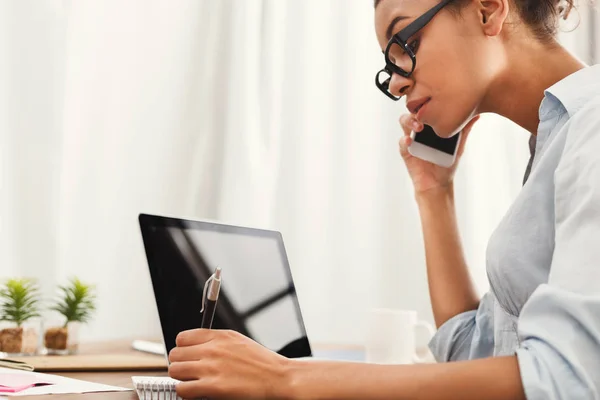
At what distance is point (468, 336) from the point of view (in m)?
1.18

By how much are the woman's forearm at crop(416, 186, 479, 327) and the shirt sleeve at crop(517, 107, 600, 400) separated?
625mm

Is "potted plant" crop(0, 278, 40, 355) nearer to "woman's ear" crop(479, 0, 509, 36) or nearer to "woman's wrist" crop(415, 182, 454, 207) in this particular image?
"woman's wrist" crop(415, 182, 454, 207)

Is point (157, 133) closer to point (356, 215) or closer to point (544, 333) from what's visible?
point (356, 215)

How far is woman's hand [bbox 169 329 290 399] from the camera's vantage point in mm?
651

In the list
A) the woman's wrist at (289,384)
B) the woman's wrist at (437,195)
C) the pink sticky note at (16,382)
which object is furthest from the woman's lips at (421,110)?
the pink sticky note at (16,382)

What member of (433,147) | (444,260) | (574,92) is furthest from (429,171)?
(574,92)

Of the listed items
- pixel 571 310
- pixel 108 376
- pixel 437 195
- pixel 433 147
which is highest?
pixel 433 147

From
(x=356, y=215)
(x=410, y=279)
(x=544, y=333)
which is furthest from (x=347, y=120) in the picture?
(x=544, y=333)

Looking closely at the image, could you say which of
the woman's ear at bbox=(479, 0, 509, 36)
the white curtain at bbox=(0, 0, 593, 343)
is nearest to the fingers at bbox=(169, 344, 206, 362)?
the woman's ear at bbox=(479, 0, 509, 36)

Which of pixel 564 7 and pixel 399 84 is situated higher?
pixel 564 7

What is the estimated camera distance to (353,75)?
77.7 inches

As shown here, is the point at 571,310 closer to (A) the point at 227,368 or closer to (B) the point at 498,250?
(B) the point at 498,250

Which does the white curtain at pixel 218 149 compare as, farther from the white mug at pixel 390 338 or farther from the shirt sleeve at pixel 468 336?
the shirt sleeve at pixel 468 336

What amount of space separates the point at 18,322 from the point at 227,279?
42 cm
